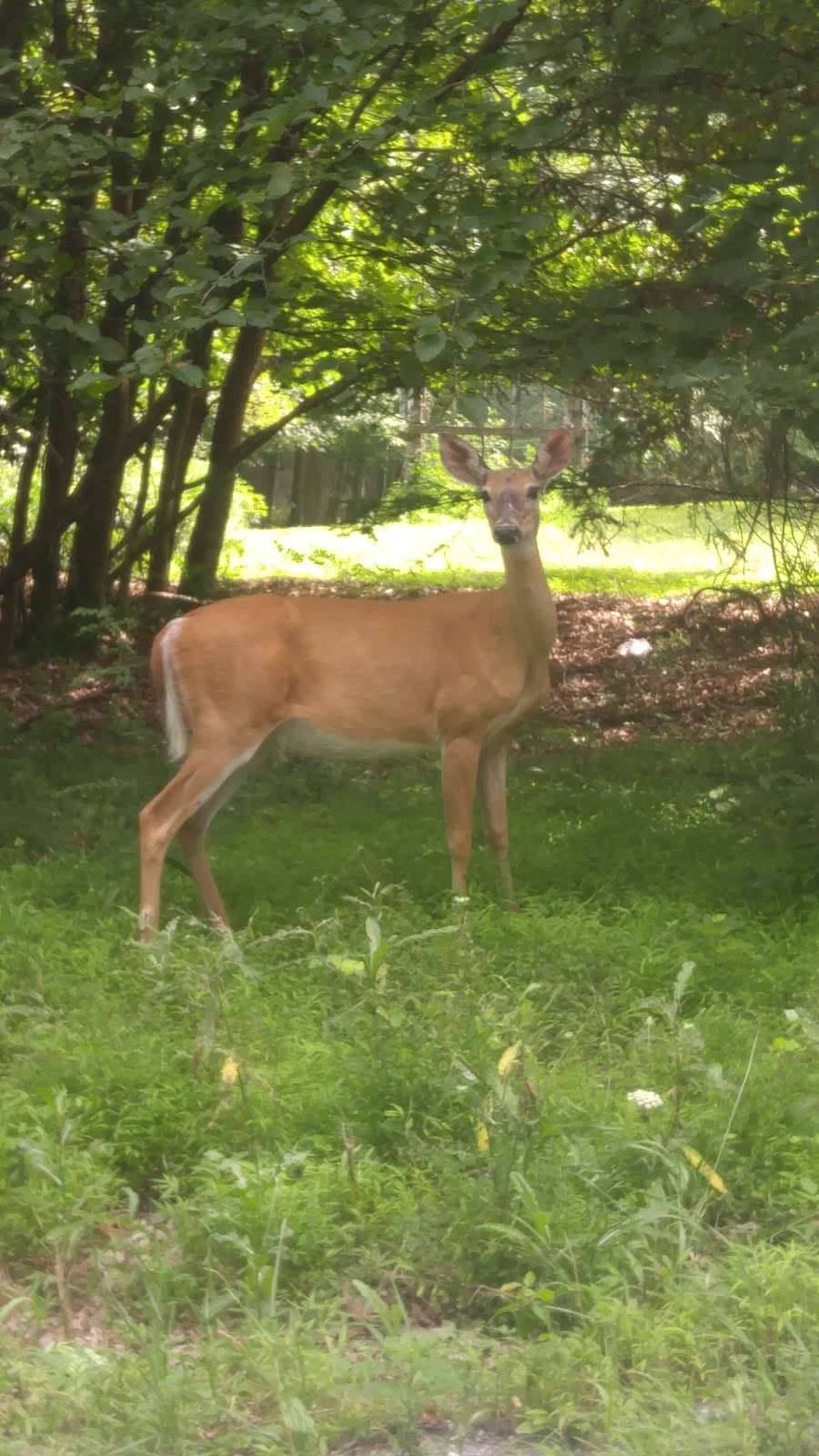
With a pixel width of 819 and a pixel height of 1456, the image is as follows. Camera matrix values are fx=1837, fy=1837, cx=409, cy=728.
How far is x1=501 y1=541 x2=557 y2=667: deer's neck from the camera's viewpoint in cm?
689

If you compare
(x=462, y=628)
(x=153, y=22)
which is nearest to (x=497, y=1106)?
(x=462, y=628)

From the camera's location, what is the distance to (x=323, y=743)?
6.84 metres

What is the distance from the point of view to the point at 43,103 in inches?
305

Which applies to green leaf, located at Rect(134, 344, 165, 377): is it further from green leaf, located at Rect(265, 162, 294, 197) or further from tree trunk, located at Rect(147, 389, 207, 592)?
tree trunk, located at Rect(147, 389, 207, 592)

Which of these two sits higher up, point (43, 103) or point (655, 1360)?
point (43, 103)

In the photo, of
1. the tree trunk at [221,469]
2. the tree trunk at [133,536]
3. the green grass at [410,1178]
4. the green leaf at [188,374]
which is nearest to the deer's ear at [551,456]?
the green leaf at [188,374]

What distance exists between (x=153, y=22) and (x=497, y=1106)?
222 inches

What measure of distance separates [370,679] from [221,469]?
6.31m

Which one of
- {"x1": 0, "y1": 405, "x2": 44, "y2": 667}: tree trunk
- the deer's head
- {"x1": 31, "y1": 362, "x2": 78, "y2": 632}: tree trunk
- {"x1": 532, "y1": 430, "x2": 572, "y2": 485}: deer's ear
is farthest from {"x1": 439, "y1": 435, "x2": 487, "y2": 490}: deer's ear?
{"x1": 0, "y1": 405, "x2": 44, "y2": 667}: tree trunk

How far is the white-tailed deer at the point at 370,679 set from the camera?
21.5 feet

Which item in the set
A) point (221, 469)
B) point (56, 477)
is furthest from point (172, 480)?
point (56, 477)

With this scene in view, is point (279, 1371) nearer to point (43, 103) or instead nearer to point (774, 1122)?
point (774, 1122)

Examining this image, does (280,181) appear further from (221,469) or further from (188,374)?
(221,469)

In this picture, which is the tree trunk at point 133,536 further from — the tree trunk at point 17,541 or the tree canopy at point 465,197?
the tree canopy at point 465,197
